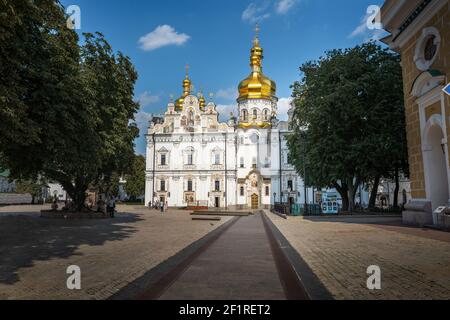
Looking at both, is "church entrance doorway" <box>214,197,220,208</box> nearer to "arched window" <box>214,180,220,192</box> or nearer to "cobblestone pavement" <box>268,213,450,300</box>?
"arched window" <box>214,180,220,192</box>

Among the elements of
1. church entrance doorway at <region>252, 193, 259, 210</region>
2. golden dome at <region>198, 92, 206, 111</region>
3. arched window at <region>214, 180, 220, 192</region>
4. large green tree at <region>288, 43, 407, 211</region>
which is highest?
golden dome at <region>198, 92, 206, 111</region>

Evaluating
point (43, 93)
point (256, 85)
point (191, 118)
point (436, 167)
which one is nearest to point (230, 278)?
point (43, 93)

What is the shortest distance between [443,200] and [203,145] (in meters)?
43.7

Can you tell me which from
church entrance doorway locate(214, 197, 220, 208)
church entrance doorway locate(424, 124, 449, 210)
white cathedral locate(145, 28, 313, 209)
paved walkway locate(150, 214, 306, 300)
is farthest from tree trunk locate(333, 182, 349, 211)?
church entrance doorway locate(214, 197, 220, 208)

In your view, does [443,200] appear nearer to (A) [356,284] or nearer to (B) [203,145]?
(A) [356,284]

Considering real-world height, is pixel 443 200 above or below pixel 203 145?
below

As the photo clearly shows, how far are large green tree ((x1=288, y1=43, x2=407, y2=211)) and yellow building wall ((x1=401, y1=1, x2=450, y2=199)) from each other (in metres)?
6.03

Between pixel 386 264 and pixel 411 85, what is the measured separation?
1253 cm

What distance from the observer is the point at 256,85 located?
6059cm

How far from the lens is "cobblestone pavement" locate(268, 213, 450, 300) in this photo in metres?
5.53

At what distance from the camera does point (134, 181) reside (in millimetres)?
78000

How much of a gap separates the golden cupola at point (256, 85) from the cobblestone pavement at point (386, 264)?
4969 cm
